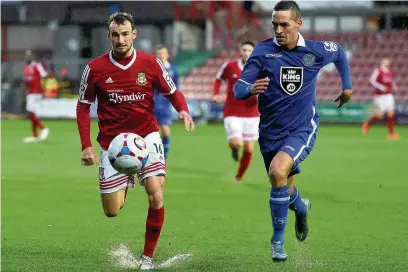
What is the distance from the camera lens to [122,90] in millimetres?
7453

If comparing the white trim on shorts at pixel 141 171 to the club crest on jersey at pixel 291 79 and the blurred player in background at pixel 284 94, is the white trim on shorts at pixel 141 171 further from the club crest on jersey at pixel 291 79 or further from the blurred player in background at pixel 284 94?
the club crest on jersey at pixel 291 79

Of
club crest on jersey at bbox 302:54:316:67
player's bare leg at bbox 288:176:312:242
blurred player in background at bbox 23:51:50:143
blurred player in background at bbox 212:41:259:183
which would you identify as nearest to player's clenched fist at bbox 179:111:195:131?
club crest on jersey at bbox 302:54:316:67

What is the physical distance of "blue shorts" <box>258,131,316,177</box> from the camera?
301 inches

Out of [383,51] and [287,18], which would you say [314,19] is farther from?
[287,18]

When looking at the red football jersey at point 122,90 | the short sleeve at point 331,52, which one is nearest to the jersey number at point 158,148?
the red football jersey at point 122,90

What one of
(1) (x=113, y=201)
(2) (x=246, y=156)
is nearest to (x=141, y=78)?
(1) (x=113, y=201)

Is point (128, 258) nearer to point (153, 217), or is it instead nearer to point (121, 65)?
point (153, 217)

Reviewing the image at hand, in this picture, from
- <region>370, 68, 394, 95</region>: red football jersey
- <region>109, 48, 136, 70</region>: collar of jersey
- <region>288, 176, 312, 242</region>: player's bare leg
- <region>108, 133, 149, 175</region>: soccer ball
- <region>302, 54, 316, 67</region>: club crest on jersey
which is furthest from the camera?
<region>370, 68, 394, 95</region>: red football jersey

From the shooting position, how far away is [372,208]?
11.2 metres

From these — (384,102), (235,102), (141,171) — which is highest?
(141,171)

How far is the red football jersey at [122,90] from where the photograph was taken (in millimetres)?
7465

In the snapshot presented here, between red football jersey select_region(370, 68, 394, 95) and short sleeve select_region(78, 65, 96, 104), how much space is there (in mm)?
18710

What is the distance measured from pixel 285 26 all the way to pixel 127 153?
1808 millimetres

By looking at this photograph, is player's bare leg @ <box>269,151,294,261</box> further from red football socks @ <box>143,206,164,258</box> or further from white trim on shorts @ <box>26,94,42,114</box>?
white trim on shorts @ <box>26,94,42,114</box>
